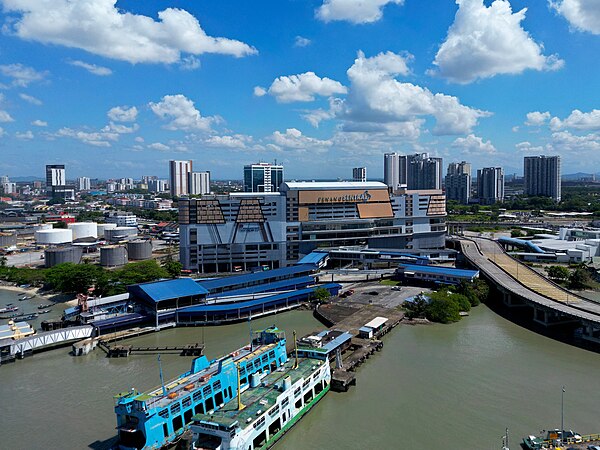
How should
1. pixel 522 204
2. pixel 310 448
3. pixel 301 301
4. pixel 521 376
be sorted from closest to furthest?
pixel 310 448 < pixel 521 376 < pixel 301 301 < pixel 522 204

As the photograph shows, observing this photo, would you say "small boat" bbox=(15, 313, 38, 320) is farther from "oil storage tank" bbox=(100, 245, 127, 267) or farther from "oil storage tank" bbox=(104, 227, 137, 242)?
"oil storage tank" bbox=(104, 227, 137, 242)

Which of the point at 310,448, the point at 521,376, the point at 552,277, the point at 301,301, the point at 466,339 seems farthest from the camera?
the point at 552,277

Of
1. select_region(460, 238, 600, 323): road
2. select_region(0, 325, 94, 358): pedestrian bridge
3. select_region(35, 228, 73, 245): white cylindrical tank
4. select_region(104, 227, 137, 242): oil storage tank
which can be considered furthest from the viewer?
select_region(104, 227, 137, 242): oil storage tank

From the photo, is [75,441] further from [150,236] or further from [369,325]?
[150,236]

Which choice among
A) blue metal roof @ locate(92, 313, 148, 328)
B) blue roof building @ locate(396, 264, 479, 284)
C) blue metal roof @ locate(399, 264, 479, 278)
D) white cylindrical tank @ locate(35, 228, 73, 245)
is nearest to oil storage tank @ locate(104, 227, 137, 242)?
white cylindrical tank @ locate(35, 228, 73, 245)

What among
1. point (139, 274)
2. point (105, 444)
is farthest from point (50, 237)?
point (105, 444)

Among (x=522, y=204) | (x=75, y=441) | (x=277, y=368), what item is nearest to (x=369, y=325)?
(x=277, y=368)

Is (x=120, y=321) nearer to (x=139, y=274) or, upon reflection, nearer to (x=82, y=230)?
(x=139, y=274)
